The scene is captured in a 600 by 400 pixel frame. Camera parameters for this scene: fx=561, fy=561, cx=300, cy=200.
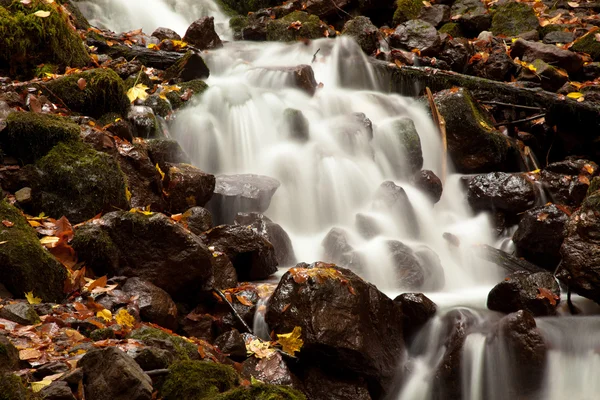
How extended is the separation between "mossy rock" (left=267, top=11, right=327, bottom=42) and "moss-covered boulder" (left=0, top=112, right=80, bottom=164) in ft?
28.2

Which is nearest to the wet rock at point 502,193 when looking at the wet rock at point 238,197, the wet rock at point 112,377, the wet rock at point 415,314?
the wet rock at point 238,197

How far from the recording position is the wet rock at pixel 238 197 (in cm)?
706

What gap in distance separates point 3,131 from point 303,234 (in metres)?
3.87

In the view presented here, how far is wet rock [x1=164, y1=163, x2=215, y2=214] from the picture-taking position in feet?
21.1

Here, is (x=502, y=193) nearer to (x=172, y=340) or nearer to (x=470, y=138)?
(x=470, y=138)

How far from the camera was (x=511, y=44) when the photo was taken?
503 inches

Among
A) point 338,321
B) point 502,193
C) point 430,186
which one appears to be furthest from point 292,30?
point 338,321

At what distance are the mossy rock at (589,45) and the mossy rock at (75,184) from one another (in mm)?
11147

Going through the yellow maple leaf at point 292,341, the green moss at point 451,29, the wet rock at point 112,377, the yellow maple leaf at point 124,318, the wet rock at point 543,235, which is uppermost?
the green moss at point 451,29

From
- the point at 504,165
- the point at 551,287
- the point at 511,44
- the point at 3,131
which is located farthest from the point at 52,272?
the point at 511,44

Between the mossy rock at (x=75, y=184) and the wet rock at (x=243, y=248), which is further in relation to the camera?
the wet rock at (x=243, y=248)

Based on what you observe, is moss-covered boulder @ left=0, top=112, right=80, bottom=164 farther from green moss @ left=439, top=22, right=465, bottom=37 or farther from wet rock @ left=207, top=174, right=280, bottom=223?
green moss @ left=439, top=22, right=465, bottom=37

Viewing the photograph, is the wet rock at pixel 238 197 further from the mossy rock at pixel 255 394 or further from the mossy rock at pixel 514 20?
the mossy rock at pixel 514 20

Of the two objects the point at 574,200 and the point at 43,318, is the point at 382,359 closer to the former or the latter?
the point at 43,318
